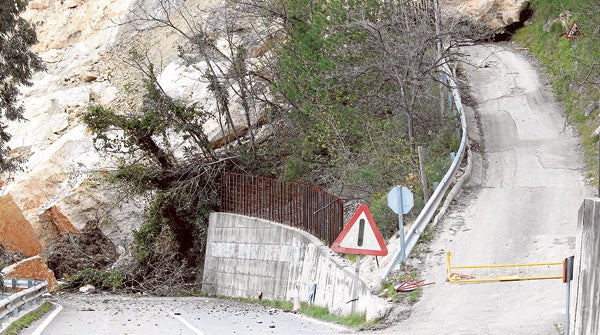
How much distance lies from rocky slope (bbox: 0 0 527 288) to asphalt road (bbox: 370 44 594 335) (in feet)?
27.4

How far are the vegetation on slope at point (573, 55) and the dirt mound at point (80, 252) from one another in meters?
16.0

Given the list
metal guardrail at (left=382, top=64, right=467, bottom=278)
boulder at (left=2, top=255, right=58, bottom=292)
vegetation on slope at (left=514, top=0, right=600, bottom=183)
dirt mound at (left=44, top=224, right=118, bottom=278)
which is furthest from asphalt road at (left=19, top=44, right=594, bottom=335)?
dirt mound at (left=44, top=224, right=118, bottom=278)

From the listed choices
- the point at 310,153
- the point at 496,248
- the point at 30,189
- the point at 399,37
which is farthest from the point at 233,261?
the point at 30,189

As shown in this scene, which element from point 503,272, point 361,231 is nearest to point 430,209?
point 503,272

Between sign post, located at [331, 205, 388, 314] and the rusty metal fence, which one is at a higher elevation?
the rusty metal fence

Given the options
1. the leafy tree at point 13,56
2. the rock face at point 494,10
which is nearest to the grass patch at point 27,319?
the leafy tree at point 13,56

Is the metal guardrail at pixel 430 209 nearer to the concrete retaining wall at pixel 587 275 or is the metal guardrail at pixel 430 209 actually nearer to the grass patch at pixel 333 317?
the grass patch at pixel 333 317

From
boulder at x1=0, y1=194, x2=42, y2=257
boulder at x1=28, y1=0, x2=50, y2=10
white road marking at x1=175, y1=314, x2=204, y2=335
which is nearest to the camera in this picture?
white road marking at x1=175, y1=314, x2=204, y2=335

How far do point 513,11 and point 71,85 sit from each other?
71.1 feet

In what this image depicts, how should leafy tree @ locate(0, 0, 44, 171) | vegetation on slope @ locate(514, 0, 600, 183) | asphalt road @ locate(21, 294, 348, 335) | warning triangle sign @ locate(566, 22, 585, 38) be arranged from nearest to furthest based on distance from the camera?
asphalt road @ locate(21, 294, 348, 335) < leafy tree @ locate(0, 0, 44, 171) < vegetation on slope @ locate(514, 0, 600, 183) < warning triangle sign @ locate(566, 22, 585, 38)

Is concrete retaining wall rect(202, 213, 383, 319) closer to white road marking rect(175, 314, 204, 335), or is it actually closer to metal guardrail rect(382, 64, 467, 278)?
metal guardrail rect(382, 64, 467, 278)

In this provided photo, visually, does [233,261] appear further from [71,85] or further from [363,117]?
[71,85]

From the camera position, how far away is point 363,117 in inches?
957

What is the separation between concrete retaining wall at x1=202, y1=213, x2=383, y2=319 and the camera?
16.2 m
